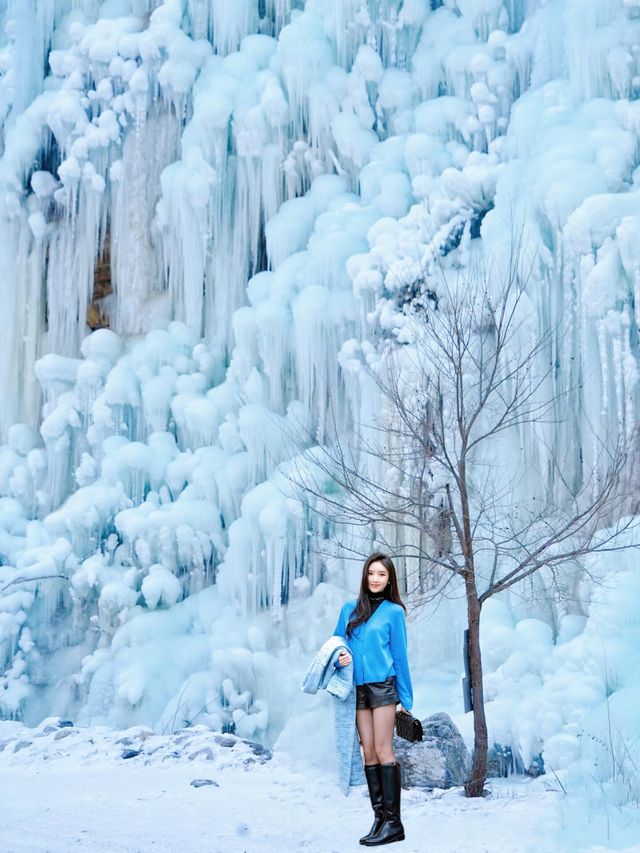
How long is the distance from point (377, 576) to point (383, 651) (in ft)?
0.94

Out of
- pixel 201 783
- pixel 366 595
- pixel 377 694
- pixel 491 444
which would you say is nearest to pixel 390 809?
pixel 377 694

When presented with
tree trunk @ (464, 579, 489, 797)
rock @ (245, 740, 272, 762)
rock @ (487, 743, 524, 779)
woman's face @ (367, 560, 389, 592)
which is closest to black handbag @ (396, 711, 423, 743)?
woman's face @ (367, 560, 389, 592)

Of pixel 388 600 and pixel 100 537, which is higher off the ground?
pixel 100 537

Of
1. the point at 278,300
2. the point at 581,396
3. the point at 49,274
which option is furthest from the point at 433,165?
the point at 49,274

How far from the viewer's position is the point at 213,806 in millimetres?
5160

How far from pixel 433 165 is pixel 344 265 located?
4.23 ft

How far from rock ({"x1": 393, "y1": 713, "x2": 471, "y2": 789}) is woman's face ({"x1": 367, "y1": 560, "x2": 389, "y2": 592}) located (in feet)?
8.15

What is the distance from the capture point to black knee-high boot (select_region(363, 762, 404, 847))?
12.4 feet

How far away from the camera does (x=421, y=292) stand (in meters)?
8.49

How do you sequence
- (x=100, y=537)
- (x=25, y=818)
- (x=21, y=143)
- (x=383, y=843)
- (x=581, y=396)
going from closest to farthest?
(x=383, y=843) → (x=25, y=818) → (x=581, y=396) → (x=100, y=537) → (x=21, y=143)

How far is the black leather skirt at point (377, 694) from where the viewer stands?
3764 millimetres

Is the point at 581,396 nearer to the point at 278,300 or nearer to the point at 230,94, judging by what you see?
the point at 278,300

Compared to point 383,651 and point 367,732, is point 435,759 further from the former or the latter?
point 383,651

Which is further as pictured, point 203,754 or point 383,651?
point 203,754
